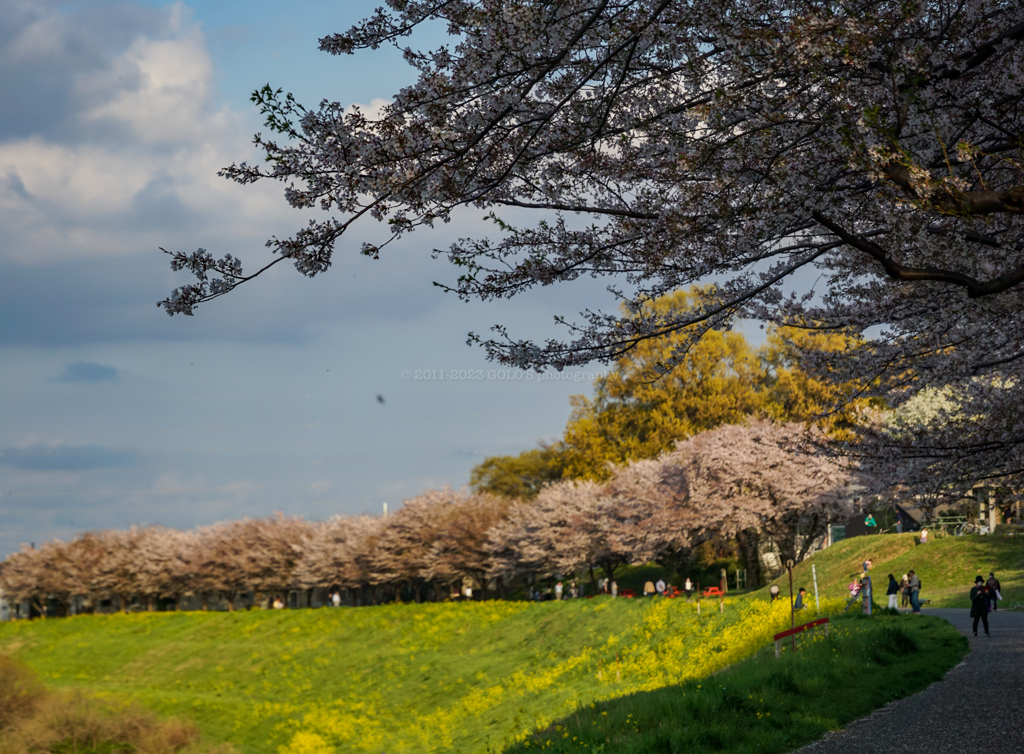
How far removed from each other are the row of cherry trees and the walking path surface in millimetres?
4574

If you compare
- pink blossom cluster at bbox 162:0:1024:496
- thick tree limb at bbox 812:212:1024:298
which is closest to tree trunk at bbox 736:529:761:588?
pink blossom cluster at bbox 162:0:1024:496

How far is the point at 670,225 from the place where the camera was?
24.0 feet

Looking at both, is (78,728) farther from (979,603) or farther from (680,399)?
(680,399)

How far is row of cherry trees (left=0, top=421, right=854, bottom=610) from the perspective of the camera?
39.2 m

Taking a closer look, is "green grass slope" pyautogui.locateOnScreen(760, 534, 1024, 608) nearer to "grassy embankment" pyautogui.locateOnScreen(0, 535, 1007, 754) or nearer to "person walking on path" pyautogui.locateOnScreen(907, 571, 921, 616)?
"grassy embankment" pyautogui.locateOnScreen(0, 535, 1007, 754)

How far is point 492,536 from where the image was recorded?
4912cm

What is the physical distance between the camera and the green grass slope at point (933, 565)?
3019cm

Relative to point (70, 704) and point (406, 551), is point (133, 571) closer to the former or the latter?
point (406, 551)

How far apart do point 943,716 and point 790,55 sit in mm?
8477

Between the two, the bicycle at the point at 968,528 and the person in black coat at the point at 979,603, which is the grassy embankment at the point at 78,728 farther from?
the bicycle at the point at 968,528

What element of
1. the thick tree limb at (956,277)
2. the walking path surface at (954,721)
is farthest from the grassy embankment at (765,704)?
the thick tree limb at (956,277)

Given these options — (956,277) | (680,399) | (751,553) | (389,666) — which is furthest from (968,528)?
(956,277)

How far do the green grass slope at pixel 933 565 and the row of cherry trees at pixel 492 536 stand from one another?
228 centimetres

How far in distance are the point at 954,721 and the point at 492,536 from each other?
3963 centimetres
